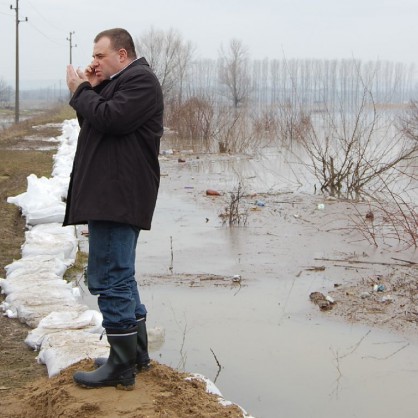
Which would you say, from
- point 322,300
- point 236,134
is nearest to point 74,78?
point 322,300

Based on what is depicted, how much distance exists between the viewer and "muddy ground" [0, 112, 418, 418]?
9.17 ft

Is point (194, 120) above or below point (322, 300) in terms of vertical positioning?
above

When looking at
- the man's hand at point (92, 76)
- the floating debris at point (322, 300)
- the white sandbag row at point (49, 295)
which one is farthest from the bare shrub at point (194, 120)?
the man's hand at point (92, 76)

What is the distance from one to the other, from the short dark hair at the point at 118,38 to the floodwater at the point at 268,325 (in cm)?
209

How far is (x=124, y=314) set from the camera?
2.86 meters

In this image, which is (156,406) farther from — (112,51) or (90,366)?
(112,51)

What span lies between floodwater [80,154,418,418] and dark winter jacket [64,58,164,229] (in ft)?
5.38

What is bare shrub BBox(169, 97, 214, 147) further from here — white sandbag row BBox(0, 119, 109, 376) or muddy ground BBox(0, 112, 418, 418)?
white sandbag row BBox(0, 119, 109, 376)

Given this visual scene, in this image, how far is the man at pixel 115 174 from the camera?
2.74 m

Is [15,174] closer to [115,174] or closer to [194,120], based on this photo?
[115,174]

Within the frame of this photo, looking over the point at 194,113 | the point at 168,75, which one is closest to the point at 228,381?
the point at 194,113

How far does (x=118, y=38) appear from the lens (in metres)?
2.82

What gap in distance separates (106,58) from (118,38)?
0.09 m

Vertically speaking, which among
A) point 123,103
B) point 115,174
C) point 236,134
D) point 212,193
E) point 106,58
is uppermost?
point 106,58
